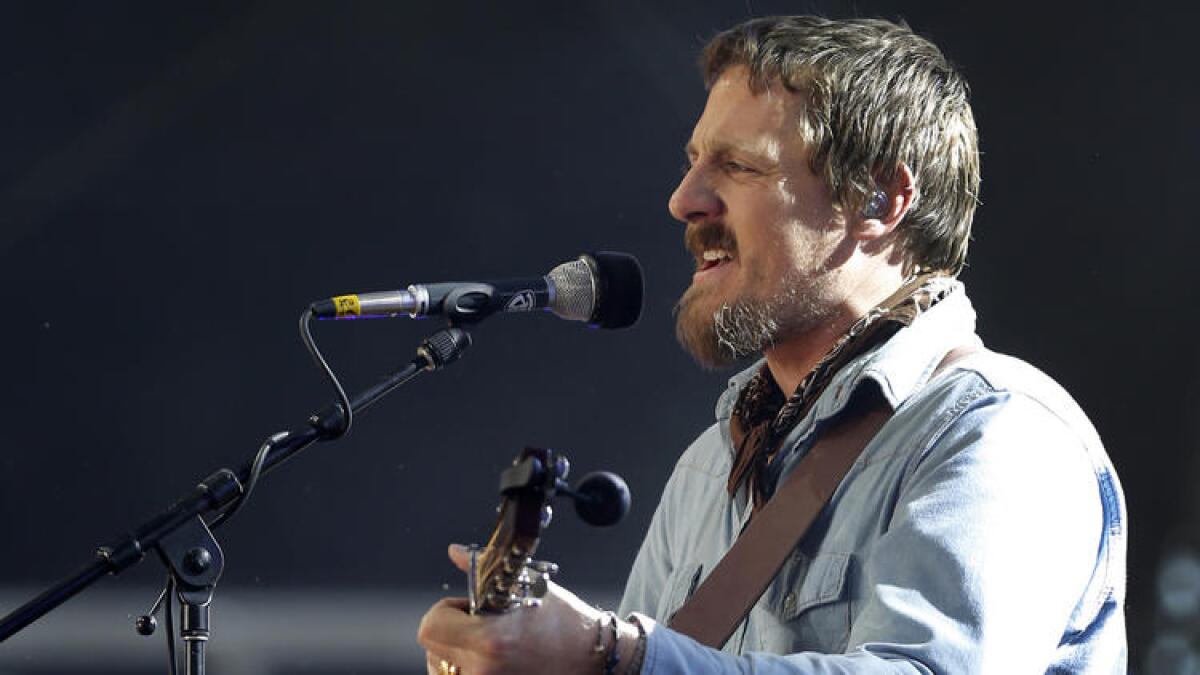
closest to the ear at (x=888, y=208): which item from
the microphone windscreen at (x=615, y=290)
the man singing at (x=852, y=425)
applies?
the man singing at (x=852, y=425)

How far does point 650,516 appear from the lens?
3426 mm

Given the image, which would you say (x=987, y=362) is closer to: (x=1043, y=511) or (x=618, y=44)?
(x=1043, y=511)

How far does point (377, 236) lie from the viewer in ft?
10.9

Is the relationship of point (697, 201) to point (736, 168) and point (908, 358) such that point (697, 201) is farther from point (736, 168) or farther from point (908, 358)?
point (908, 358)

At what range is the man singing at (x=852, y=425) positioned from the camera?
5.71 feet

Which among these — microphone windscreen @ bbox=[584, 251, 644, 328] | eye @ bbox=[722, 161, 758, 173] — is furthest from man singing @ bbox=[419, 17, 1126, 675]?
microphone windscreen @ bbox=[584, 251, 644, 328]

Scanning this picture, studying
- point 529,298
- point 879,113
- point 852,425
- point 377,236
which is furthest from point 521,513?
point 377,236

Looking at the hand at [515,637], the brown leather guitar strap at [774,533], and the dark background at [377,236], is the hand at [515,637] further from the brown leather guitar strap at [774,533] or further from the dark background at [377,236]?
the dark background at [377,236]

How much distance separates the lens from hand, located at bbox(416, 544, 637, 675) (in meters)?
1.53

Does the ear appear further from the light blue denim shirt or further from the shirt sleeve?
the shirt sleeve

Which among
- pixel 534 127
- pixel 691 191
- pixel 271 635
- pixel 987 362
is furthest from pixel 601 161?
pixel 987 362

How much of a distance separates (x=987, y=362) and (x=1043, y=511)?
320 mm

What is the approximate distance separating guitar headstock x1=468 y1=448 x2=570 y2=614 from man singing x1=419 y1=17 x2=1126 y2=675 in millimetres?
71

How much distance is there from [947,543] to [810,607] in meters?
0.30
